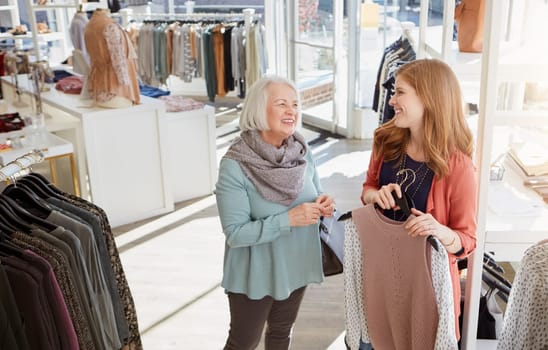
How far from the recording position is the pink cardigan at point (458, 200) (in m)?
1.83

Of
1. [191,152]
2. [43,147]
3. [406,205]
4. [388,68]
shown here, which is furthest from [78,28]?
[406,205]

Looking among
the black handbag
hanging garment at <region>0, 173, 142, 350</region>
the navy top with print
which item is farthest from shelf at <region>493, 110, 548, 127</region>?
hanging garment at <region>0, 173, 142, 350</region>

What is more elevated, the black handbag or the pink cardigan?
the pink cardigan

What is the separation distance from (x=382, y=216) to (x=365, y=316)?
0.39 meters

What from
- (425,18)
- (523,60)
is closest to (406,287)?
(523,60)

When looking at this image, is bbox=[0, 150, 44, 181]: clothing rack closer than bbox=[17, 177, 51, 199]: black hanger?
Yes

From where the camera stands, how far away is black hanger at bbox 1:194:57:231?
2014mm

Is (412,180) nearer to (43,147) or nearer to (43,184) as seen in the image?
(43,184)

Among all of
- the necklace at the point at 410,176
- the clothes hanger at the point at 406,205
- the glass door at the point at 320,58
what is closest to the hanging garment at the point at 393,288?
the clothes hanger at the point at 406,205

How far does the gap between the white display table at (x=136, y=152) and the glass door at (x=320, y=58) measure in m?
2.28

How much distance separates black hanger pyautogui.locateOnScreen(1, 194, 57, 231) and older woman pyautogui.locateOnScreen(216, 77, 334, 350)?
582 mm

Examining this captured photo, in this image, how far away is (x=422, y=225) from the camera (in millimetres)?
1763

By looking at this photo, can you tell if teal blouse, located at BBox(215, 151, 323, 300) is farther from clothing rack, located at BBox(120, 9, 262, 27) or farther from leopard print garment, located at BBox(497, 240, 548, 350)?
clothing rack, located at BBox(120, 9, 262, 27)

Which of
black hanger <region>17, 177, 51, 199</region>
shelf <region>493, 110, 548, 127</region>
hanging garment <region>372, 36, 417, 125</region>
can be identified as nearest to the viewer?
shelf <region>493, 110, 548, 127</region>
